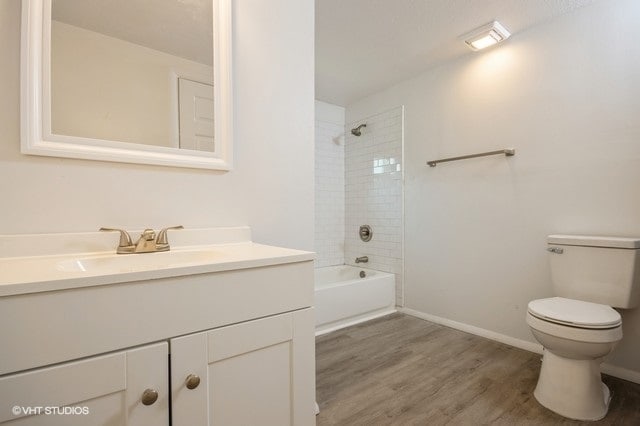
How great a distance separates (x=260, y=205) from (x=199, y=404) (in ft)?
2.77

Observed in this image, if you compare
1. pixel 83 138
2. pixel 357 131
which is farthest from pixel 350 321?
pixel 83 138

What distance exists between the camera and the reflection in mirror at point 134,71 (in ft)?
3.35

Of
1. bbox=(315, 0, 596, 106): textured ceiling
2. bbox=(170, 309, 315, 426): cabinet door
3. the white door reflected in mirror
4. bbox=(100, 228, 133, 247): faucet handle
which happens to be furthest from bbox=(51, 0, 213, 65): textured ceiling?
bbox=(170, 309, 315, 426): cabinet door

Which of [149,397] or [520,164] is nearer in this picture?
[149,397]

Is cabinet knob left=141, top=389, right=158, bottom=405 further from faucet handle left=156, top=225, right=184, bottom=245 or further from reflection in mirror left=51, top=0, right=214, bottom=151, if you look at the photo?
reflection in mirror left=51, top=0, right=214, bottom=151

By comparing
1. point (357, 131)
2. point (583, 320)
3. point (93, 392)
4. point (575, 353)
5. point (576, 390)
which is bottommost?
point (576, 390)

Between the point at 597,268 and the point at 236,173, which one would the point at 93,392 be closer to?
the point at 236,173

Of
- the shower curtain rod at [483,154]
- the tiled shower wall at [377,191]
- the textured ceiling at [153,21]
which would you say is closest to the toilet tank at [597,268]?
the shower curtain rod at [483,154]

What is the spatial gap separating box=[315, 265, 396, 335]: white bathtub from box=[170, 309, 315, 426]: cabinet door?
54.9 inches

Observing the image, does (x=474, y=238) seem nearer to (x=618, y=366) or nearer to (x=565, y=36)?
(x=618, y=366)

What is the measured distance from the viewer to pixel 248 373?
2.75 feet

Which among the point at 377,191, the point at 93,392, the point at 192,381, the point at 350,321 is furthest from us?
the point at 377,191

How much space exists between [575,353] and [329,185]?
2.46 metres

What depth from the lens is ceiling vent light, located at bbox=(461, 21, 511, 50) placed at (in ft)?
6.36
